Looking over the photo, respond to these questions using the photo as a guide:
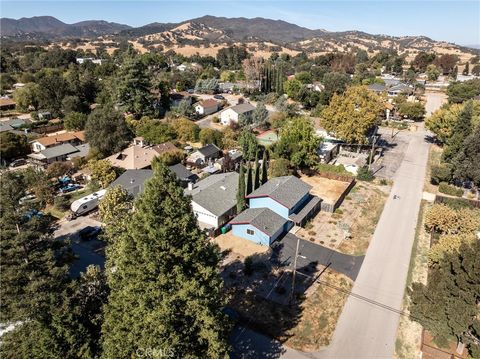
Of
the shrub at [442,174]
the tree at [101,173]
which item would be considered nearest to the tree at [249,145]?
the tree at [101,173]

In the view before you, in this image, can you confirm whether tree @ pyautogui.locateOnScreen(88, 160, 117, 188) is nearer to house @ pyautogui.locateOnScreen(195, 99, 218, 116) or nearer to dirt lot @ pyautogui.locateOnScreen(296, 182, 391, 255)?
dirt lot @ pyautogui.locateOnScreen(296, 182, 391, 255)

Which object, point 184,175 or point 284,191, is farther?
point 184,175

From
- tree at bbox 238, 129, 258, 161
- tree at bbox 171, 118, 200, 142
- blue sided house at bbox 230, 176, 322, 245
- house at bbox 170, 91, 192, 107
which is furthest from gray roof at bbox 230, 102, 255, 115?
blue sided house at bbox 230, 176, 322, 245

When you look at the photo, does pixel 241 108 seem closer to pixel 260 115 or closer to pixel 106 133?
pixel 260 115

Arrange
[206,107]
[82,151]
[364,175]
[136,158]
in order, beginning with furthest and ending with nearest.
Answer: [206,107], [82,151], [136,158], [364,175]

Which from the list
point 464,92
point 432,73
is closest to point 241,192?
point 464,92

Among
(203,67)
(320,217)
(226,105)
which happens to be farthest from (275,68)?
(320,217)

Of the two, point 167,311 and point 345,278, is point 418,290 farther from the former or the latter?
point 167,311
